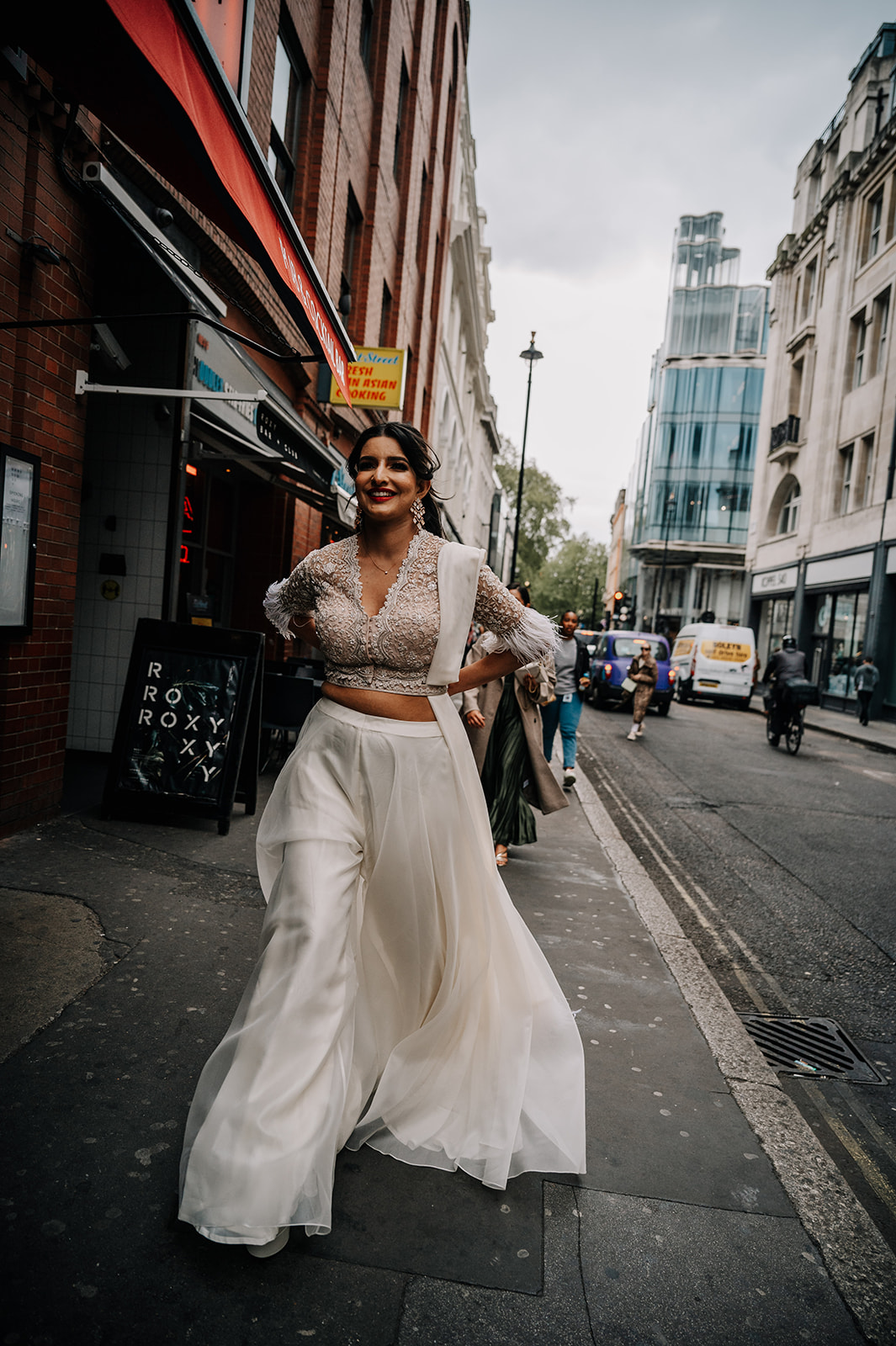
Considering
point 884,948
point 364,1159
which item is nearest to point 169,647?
point 364,1159

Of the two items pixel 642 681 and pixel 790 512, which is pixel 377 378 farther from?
pixel 790 512

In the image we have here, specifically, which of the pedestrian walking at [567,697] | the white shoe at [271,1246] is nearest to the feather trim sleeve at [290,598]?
the white shoe at [271,1246]

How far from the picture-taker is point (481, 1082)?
2527 mm

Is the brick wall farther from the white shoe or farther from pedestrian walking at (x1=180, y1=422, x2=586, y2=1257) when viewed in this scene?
the white shoe

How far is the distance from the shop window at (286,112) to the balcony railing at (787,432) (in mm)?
26835

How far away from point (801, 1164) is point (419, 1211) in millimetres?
1246

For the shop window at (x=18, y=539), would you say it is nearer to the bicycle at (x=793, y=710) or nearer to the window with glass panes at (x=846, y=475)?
the bicycle at (x=793, y=710)

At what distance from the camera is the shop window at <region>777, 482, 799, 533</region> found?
33719mm

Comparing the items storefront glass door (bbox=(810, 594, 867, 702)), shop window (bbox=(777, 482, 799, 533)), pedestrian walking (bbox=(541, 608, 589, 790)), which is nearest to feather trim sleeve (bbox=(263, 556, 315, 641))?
pedestrian walking (bbox=(541, 608, 589, 790))

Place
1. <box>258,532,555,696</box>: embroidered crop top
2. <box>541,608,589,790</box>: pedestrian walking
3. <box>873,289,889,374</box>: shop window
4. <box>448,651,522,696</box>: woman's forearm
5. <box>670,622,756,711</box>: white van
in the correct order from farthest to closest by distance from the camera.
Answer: <box>873,289,889,374</box>: shop window → <box>670,622,756,711</box>: white van → <box>541,608,589,790</box>: pedestrian walking → <box>448,651,522,696</box>: woman's forearm → <box>258,532,555,696</box>: embroidered crop top

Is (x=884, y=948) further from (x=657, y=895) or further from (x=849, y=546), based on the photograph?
(x=849, y=546)

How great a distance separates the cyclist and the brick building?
8192 millimetres

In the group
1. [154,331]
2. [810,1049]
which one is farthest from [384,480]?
[154,331]

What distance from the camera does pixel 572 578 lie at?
79.6m
